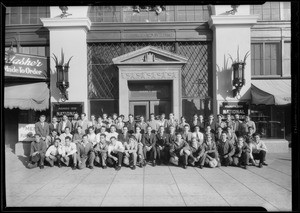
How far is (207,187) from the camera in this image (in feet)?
20.4

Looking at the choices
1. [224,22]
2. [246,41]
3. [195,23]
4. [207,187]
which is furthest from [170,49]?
[207,187]

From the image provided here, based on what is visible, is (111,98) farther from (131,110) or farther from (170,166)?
(170,166)

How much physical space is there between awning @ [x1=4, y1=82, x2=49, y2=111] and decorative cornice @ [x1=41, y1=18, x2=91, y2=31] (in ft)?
8.94

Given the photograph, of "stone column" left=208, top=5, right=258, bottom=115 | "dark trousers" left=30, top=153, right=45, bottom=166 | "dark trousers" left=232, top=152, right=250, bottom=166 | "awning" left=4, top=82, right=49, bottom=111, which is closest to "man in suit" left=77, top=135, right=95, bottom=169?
"dark trousers" left=30, top=153, right=45, bottom=166

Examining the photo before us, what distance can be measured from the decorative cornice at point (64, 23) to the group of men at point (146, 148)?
A: 4702 millimetres

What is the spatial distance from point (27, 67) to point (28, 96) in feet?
4.20

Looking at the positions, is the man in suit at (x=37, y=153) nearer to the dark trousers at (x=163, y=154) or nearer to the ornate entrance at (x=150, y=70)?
the ornate entrance at (x=150, y=70)

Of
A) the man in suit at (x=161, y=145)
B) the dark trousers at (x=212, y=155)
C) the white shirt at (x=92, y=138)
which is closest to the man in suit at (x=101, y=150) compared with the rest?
the white shirt at (x=92, y=138)

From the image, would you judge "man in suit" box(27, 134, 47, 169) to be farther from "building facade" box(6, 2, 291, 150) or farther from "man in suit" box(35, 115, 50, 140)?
"building facade" box(6, 2, 291, 150)

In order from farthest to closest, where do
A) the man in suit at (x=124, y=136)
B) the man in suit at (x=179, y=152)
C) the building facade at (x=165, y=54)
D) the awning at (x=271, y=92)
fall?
1. the building facade at (x=165, y=54)
2. the awning at (x=271, y=92)
3. the man in suit at (x=124, y=136)
4. the man in suit at (x=179, y=152)

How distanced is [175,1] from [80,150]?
7.40m

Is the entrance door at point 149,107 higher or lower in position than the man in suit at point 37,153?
higher

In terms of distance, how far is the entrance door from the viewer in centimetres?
1220

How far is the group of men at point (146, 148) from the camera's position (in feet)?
28.3
